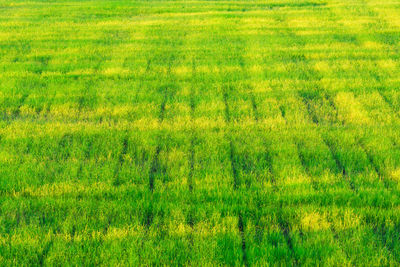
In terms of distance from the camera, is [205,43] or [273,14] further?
[273,14]

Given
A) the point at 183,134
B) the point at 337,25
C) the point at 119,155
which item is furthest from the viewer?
the point at 337,25

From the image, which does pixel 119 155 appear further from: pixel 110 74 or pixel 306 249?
pixel 110 74

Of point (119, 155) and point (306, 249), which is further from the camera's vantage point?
point (119, 155)

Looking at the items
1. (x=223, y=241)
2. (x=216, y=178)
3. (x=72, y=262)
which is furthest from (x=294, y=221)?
(x=72, y=262)

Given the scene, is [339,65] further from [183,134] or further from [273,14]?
[273,14]

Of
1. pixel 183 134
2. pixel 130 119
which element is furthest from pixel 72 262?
pixel 130 119

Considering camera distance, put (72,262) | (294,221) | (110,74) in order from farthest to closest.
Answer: (110,74) → (294,221) → (72,262)
